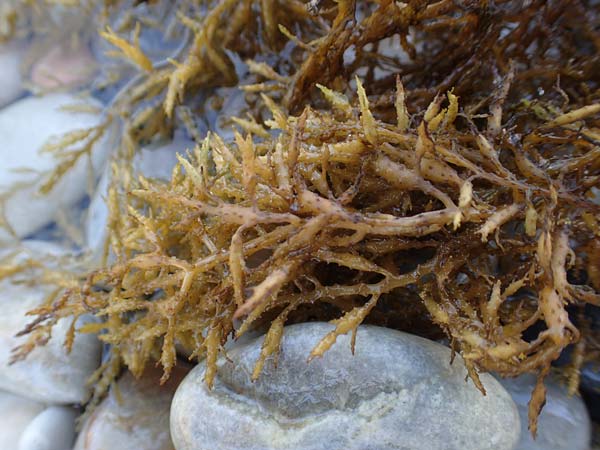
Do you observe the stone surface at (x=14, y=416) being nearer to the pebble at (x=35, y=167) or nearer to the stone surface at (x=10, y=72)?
the pebble at (x=35, y=167)

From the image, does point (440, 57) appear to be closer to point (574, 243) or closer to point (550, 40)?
point (550, 40)

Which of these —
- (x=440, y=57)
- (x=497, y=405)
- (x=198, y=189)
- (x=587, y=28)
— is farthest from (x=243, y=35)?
(x=497, y=405)

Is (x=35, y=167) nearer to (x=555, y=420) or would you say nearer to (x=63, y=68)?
(x=63, y=68)

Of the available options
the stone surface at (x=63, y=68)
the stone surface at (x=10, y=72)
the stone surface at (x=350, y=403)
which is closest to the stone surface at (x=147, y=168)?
the stone surface at (x=63, y=68)

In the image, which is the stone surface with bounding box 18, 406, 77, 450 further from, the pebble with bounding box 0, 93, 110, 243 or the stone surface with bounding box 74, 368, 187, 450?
the pebble with bounding box 0, 93, 110, 243

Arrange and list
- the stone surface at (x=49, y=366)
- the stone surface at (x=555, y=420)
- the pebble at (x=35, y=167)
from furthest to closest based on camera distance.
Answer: the pebble at (x=35, y=167)
the stone surface at (x=49, y=366)
the stone surface at (x=555, y=420)

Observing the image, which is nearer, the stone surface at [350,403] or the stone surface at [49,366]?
the stone surface at [350,403]

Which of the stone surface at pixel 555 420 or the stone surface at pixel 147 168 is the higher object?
the stone surface at pixel 147 168
